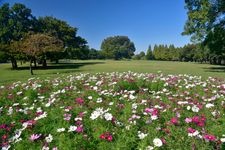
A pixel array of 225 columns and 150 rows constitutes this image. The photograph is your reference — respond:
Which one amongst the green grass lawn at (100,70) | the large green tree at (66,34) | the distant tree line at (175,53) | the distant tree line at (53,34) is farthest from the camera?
the distant tree line at (175,53)

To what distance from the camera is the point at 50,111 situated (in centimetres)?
592

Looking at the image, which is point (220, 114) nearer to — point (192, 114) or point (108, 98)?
point (192, 114)

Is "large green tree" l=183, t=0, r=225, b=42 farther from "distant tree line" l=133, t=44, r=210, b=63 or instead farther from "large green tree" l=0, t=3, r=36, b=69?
"distant tree line" l=133, t=44, r=210, b=63

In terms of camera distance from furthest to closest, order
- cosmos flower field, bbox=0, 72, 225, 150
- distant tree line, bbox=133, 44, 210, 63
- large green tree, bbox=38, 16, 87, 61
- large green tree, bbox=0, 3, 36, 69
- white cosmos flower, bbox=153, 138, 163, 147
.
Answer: distant tree line, bbox=133, 44, 210, 63 < large green tree, bbox=38, 16, 87, 61 < large green tree, bbox=0, 3, 36, 69 < cosmos flower field, bbox=0, 72, 225, 150 < white cosmos flower, bbox=153, 138, 163, 147

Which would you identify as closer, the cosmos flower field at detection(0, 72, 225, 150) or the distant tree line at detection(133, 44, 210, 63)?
the cosmos flower field at detection(0, 72, 225, 150)

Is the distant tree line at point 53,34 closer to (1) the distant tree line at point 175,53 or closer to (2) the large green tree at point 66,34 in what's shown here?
(2) the large green tree at point 66,34

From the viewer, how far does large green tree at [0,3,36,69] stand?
46691mm

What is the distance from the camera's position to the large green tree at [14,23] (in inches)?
1838

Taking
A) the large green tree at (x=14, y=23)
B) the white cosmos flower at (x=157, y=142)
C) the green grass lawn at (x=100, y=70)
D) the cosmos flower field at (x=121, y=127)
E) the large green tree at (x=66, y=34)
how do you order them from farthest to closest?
1. the large green tree at (x=66, y=34)
2. the large green tree at (x=14, y=23)
3. the green grass lawn at (x=100, y=70)
4. the cosmos flower field at (x=121, y=127)
5. the white cosmos flower at (x=157, y=142)

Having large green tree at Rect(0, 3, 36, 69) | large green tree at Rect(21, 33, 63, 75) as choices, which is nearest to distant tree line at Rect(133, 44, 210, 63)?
large green tree at Rect(0, 3, 36, 69)

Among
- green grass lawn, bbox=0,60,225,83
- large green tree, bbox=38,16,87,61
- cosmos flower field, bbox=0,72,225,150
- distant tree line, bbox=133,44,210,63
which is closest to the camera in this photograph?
cosmos flower field, bbox=0,72,225,150

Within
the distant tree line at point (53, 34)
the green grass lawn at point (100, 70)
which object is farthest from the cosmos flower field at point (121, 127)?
the distant tree line at point (53, 34)

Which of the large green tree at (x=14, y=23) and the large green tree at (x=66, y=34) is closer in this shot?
the large green tree at (x=14, y=23)

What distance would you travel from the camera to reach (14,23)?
158 ft
